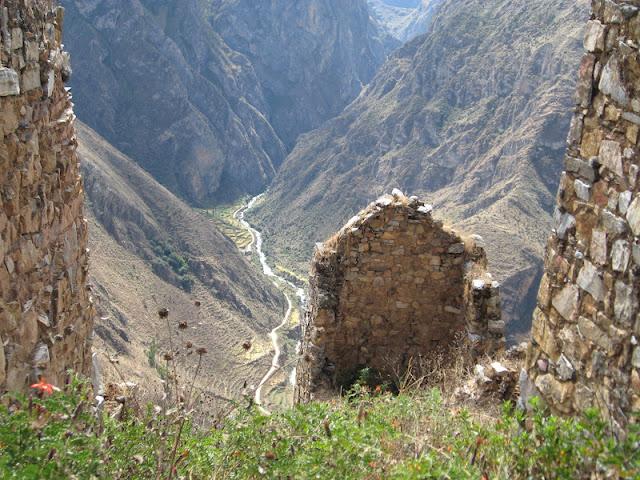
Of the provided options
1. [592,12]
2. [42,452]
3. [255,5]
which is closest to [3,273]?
[42,452]

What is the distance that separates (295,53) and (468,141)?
9182 centimetres

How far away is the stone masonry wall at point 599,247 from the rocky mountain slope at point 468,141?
49112mm

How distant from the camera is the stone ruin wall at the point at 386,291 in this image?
9867 mm

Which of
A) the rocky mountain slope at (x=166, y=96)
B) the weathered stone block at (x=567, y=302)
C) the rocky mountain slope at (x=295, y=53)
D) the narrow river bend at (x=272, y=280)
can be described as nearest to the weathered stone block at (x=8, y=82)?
the weathered stone block at (x=567, y=302)

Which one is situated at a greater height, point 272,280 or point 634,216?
point 634,216

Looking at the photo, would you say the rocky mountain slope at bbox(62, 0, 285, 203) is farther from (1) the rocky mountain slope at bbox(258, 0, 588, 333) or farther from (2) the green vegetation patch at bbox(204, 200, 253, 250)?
(1) the rocky mountain slope at bbox(258, 0, 588, 333)

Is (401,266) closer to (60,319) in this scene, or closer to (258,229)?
(60,319)

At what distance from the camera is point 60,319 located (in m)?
6.19

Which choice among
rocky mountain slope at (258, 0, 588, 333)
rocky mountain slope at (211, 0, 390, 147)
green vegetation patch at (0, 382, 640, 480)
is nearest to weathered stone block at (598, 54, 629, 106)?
green vegetation patch at (0, 382, 640, 480)

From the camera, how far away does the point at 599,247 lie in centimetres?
435

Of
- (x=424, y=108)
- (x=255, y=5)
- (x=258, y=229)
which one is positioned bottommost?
(x=258, y=229)

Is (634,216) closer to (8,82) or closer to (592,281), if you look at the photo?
(592,281)

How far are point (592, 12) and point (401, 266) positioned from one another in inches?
221

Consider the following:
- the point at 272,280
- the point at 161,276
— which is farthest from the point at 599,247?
the point at 272,280
